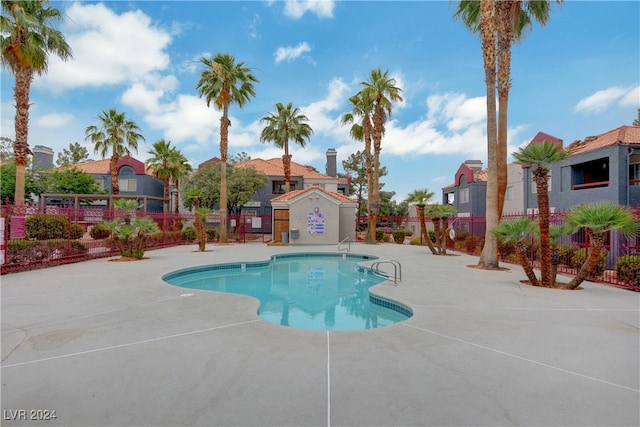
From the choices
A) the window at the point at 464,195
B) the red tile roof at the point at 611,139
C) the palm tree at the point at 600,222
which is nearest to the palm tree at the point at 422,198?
the red tile roof at the point at 611,139

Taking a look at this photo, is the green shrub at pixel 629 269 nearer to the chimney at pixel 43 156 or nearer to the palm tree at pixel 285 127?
the palm tree at pixel 285 127

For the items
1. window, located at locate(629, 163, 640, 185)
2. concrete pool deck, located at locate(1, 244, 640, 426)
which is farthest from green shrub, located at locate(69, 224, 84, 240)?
window, located at locate(629, 163, 640, 185)

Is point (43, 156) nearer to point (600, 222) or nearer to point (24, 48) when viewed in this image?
point (24, 48)

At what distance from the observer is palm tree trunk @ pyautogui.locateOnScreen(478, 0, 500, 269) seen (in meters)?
12.5

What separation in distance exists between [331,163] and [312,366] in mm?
39741

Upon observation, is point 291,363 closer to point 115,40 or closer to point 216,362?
point 216,362

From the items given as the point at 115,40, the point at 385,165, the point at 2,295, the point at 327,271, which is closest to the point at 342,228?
the point at 327,271

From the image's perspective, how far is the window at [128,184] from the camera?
123 ft

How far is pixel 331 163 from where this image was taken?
42781mm

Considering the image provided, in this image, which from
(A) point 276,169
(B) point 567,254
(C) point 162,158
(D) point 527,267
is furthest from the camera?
(A) point 276,169

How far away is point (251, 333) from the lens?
509 cm

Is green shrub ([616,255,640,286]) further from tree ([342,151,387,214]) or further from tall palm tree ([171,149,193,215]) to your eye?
tree ([342,151,387,214])

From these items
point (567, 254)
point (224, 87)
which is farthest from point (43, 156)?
point (567, 254)

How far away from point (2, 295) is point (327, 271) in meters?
10.3
